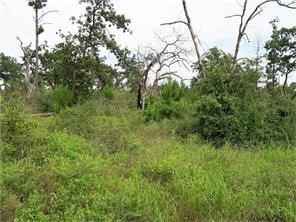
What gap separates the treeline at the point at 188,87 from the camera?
35.8 ft

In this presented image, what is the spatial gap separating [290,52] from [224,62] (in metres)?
16.6

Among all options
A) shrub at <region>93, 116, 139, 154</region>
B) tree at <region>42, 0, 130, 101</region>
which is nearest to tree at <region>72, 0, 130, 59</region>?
tree at <region>42, 0, 130, 101</region>

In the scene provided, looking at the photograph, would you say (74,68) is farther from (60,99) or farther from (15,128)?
(15,128)

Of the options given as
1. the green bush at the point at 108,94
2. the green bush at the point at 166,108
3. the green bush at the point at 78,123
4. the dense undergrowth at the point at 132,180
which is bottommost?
the dense undergrowth at the point at 132,180

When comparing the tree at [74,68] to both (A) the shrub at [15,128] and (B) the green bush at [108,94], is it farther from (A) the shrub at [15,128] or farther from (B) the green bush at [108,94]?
(A) the shrub at [15,128]

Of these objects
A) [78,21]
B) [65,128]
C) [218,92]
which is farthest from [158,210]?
Result: [78,21]

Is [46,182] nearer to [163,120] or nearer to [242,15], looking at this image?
[163,120]

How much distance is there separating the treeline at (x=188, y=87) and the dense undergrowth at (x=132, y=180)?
81.9 inches

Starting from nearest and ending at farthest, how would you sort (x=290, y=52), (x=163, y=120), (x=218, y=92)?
(x=218, y=92) < (x=163, y=120) < (x=290, y=52)

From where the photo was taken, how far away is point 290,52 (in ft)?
89.0

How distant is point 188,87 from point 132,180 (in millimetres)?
11968

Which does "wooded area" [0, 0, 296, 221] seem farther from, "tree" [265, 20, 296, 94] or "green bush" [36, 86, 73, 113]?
"tree" [265, 20, 296, 94]

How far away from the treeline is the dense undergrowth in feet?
6.83

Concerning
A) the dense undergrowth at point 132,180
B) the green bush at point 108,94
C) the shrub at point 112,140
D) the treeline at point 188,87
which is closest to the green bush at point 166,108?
the treeline at point 188,87
